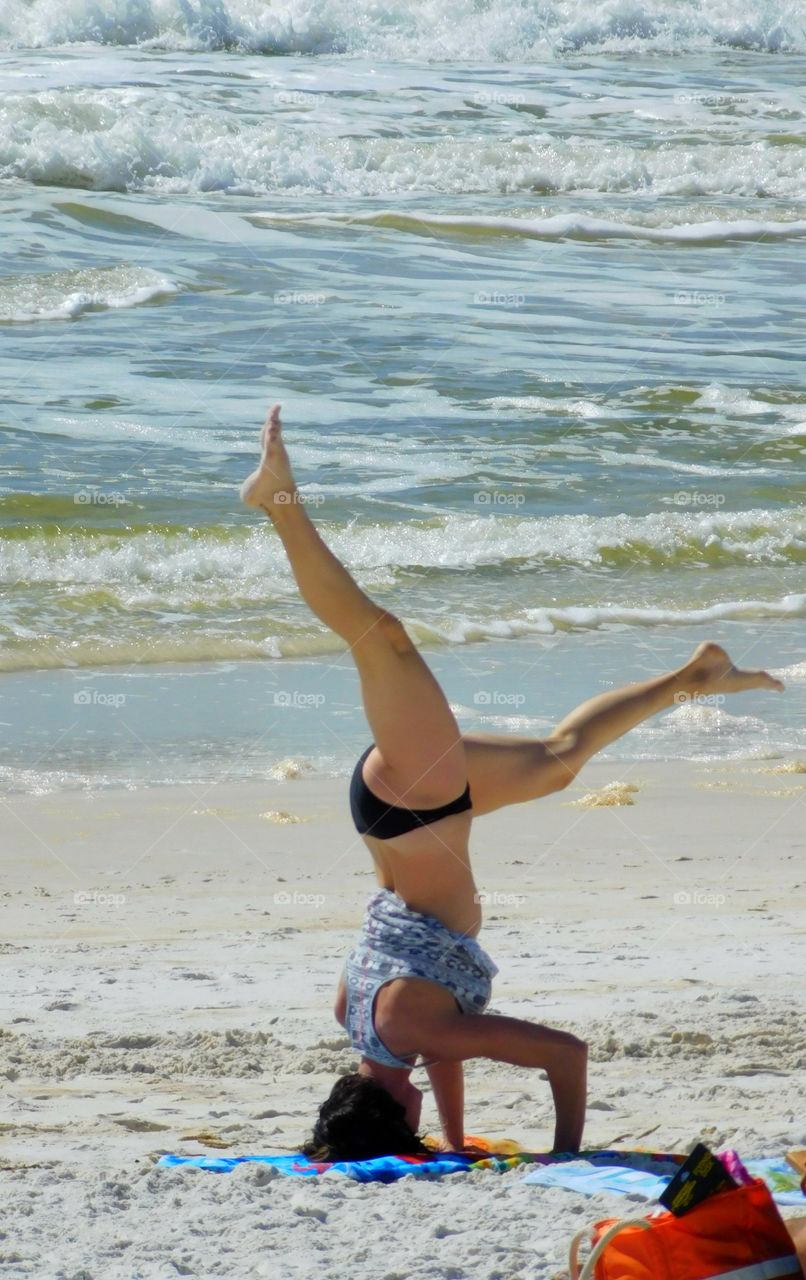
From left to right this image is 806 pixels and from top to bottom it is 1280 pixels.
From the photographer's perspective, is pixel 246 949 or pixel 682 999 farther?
pixel 246 949

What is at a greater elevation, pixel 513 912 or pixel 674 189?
pixel 674 189

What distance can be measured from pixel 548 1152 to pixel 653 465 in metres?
8.95

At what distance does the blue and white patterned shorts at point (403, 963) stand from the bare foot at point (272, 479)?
3.01 feet

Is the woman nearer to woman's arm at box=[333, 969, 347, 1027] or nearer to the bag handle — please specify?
woman's arm at box=[333, 969, 347, 1027]

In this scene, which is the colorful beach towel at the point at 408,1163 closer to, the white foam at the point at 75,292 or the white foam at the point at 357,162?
the white foam at the point at 75,292

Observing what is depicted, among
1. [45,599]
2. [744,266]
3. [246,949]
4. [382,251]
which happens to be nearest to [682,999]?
[246,949]

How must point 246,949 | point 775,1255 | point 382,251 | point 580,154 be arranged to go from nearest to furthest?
1. point 775,1255
2. point 246,949
3. point 382,251
4. point 580,154

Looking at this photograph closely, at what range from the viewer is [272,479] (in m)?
3.12

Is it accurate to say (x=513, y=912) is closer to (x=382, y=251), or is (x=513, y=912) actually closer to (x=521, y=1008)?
(x=521, y=1008)

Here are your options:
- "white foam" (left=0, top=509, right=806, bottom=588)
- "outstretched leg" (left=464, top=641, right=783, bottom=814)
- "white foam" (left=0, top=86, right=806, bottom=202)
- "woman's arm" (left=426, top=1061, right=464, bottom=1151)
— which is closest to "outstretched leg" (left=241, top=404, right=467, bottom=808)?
"outstretched leg" (left=464, top=641, right=783, bottom=814)

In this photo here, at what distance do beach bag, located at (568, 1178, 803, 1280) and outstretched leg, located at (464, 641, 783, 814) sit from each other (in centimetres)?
116

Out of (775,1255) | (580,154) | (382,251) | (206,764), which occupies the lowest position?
(206,764)

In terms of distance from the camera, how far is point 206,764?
6176mm

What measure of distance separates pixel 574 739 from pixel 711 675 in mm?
460
